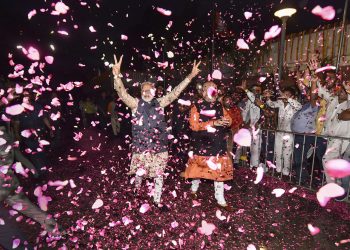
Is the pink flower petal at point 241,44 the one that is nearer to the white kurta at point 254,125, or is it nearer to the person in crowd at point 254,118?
the person in crowd at point 254,118

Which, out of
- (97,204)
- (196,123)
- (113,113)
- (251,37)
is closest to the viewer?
(196,123)

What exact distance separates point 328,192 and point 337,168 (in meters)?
0.65

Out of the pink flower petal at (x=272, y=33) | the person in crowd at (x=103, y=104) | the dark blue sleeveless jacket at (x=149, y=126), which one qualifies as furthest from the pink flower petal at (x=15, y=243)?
the pink flower petal at (x=272, y=33)

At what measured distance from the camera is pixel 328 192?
621cm

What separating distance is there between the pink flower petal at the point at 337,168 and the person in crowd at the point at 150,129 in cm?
352

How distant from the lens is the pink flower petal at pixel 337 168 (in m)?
5.79

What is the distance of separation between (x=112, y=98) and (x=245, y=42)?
26.2 ft

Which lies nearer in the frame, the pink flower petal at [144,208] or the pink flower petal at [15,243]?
the pink flower petal at [15,243]

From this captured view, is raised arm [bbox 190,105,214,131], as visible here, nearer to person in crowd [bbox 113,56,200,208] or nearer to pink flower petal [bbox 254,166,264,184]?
person in crowd [bbox 113,56,200,208]

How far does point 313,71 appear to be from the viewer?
20.8 ft

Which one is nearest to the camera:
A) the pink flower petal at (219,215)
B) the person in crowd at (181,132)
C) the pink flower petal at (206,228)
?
the pink flower petal at (206,228)

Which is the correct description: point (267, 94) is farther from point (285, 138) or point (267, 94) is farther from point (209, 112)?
point (209, 112)

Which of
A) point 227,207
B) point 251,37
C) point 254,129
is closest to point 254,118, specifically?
point 254,129

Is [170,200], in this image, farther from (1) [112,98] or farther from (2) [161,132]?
(1) [112,98]
